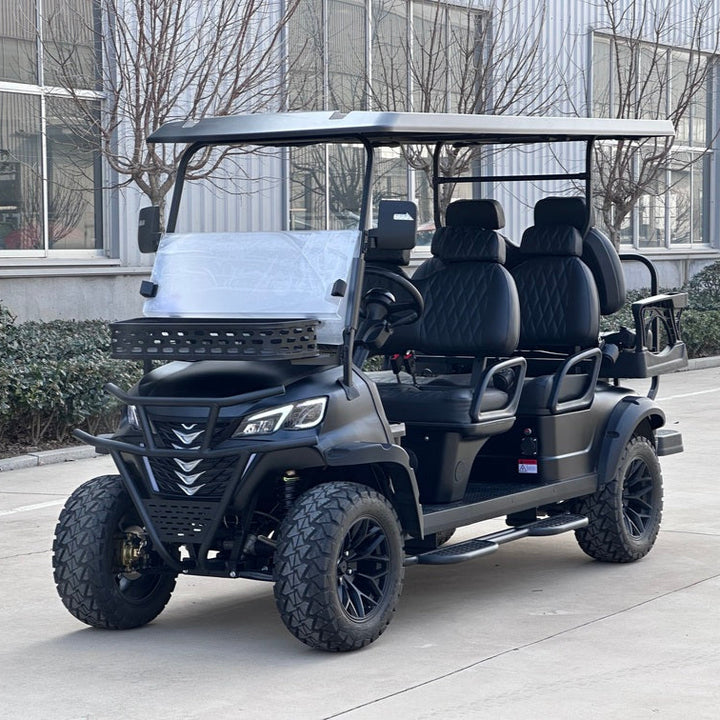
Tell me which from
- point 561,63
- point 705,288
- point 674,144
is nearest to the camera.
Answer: point 561,63

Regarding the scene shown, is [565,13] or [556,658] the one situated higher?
[565,13]

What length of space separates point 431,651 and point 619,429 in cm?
205

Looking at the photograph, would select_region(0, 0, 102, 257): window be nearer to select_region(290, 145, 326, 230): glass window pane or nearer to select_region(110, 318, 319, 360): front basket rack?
select_region(290, 145, 326, 230): glass window pane

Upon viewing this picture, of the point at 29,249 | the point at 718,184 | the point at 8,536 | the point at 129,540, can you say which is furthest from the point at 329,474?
the point at 718,184

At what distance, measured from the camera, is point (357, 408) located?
19.8ft

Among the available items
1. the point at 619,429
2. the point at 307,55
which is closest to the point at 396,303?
the point at 619,429

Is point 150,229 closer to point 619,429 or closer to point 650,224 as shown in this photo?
point 619,429

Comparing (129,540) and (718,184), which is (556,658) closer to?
(129,540)

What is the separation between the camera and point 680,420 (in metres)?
13.6

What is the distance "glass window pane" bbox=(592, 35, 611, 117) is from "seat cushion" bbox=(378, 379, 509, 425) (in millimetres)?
18075

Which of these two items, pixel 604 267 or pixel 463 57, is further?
pixel 463 57

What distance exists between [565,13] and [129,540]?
726 inches

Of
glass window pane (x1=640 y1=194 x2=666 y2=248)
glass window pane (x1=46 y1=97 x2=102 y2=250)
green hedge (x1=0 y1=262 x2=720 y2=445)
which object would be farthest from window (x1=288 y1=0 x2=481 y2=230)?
glass window pane (x1=640 y1=194 x2=666 y2=248)

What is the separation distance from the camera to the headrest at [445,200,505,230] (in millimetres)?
7344
